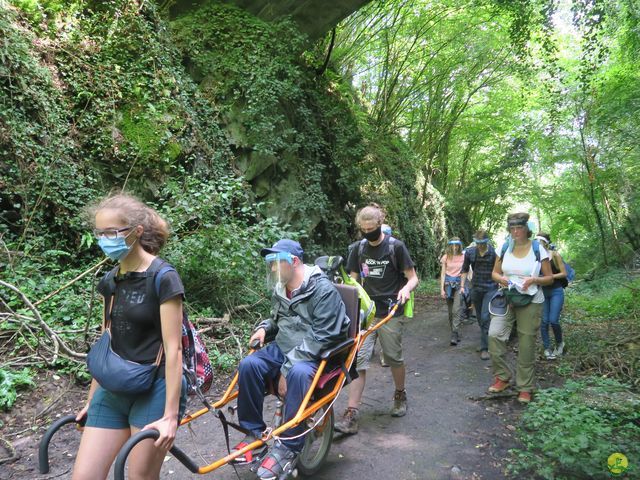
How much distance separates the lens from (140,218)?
233cm

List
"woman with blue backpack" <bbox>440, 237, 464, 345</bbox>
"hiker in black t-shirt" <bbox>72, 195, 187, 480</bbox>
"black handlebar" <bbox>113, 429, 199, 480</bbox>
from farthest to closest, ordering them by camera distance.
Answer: "woman with blue backpack" <bbox>440, 237, 464, 345</bbox> < "hiker in black t-shirt" <bbox>72, 195, 187, 480</bbox> < "black handlebar" <bbox>113, 429, 199, 480</bbox>

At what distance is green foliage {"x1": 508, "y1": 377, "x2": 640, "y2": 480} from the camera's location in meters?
3.05

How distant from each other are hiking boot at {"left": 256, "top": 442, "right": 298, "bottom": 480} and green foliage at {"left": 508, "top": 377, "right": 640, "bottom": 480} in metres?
1.84

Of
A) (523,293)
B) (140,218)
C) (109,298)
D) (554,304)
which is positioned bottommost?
(554,304)

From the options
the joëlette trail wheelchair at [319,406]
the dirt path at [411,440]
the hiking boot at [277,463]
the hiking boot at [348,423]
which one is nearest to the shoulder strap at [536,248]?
the dirt path at [411,440]

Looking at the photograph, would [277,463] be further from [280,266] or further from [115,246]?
[115,246]

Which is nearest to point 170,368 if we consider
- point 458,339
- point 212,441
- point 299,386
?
point 299,386

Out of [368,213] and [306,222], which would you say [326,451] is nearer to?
[368,213]

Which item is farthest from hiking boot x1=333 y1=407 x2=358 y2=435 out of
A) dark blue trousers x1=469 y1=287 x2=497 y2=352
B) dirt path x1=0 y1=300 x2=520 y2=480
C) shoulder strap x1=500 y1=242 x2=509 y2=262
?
dark blue trousers x1=469 y1=287 x2=497 y2=352

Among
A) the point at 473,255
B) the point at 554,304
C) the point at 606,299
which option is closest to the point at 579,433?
the point at 554,304

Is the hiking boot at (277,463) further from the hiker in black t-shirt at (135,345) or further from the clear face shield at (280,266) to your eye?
the clear face shield at (280,266)

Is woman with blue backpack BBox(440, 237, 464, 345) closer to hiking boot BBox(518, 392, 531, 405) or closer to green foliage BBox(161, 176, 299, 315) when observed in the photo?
hiking boot BBox(518, 392, 531, 405)

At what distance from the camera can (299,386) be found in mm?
3068
